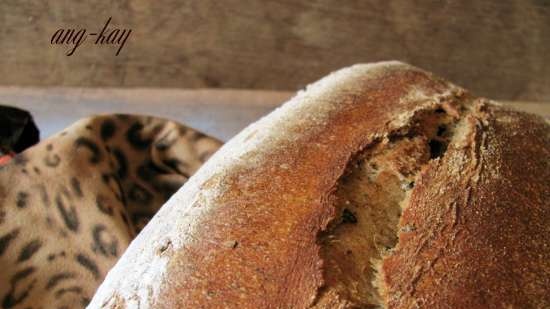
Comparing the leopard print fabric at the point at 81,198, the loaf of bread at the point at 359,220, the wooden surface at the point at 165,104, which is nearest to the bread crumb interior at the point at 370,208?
the loaf of bread at the point at 359,220

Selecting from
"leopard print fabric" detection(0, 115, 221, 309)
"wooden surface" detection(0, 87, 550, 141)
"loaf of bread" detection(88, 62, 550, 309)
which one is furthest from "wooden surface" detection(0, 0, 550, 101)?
"loaf of bread" detection(88, 62, 550, 309)

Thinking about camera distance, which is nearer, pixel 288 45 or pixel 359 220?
pixel 359 220

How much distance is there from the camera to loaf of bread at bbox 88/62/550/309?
698mm

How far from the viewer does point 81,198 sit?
1206mm

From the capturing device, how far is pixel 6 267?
3.66ft

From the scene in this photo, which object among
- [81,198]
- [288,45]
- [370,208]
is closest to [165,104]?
[288,45]

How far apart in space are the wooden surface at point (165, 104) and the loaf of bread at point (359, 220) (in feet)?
2.92

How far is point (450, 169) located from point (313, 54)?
44.7 inches

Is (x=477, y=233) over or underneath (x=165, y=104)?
over

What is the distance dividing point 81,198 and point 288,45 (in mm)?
904

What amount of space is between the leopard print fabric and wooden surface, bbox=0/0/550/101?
1.64 feet

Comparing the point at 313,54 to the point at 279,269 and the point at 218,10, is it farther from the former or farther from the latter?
the point at 279,269

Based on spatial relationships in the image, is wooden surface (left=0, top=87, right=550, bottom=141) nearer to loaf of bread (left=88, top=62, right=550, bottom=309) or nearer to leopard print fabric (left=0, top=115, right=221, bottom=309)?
leopard print fabric (left=0, top=115, right=221, bottom=309)

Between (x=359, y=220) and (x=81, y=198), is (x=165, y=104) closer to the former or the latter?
(x=81, y=198)
